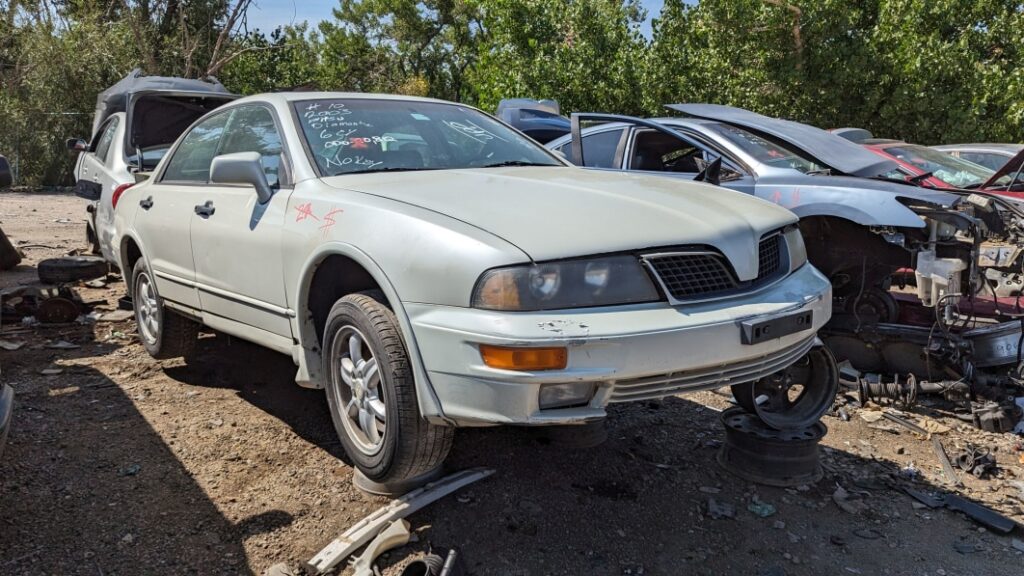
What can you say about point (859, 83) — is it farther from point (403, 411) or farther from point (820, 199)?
point (403, 411)

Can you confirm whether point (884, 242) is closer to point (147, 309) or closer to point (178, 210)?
point (178, 210)

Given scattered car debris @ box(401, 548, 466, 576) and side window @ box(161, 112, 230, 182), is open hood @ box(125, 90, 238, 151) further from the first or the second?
scattered car debris @ box(401, 548, 466, 576)

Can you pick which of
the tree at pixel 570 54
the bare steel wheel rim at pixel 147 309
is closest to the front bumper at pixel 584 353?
the bare steel wheel rim at pixel 147 309

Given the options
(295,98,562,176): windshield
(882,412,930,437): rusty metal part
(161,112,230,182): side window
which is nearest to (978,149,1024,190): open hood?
(882,412,930,437): rusty metal part

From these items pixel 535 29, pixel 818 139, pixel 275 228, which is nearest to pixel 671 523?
pixel 275 228

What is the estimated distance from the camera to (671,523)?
310 centimetres

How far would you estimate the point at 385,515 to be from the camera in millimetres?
2934

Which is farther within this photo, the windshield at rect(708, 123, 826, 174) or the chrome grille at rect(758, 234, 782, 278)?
the windshield at rect(708, 123, 826, 174)

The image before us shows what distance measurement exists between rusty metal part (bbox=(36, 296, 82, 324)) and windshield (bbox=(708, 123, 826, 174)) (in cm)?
523

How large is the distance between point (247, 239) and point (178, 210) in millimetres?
950

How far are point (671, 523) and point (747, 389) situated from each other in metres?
0.81

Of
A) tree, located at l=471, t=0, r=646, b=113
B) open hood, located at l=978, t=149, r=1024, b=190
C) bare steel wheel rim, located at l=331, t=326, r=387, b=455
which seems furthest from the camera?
tree, located at l=471, t=0, r=646, b=113

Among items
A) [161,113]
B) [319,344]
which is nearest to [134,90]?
[161,113]

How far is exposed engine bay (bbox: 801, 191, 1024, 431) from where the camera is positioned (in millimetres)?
4637
